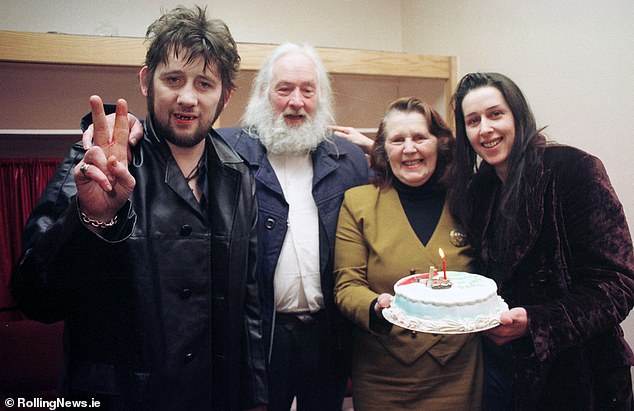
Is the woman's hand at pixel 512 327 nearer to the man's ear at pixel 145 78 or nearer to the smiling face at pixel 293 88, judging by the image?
the smiling face at pixel 293 88

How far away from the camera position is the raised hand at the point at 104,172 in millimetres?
999

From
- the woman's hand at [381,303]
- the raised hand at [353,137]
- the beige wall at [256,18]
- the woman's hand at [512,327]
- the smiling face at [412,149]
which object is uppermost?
the beige wall at [256,18]

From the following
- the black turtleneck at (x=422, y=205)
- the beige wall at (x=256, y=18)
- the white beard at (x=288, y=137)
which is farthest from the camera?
the beige wall at (x=256, y=18)

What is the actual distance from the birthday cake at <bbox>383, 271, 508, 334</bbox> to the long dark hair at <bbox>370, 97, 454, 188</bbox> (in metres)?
0.47

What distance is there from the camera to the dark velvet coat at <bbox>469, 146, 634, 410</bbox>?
4.27 feet

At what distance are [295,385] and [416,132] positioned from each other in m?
1.00

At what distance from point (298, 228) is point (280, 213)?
9 centimetres

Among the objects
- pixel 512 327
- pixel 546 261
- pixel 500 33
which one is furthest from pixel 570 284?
pixel 500 33

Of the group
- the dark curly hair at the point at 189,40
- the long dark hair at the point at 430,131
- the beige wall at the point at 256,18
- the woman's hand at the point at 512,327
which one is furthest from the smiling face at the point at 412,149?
the beige wall at the point at 256,18

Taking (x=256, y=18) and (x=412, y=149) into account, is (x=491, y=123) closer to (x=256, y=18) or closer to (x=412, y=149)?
(x=412, y=149)

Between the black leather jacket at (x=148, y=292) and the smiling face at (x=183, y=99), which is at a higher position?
the smiling face at (x=183, y=99)

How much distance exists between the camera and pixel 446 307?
1.27 metres

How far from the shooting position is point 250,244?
1.47 metres

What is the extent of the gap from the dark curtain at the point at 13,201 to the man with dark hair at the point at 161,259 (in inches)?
68.3
